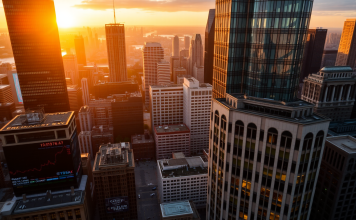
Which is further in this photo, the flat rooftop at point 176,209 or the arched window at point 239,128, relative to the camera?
the flat rooftop at point 176,209

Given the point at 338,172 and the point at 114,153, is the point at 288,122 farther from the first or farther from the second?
the point at 114,153

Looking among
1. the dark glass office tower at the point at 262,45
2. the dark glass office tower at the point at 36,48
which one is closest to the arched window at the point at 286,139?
the dark glass office tower at the point at 262,45

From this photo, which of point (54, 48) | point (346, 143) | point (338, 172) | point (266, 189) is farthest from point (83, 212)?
point (54, 48)

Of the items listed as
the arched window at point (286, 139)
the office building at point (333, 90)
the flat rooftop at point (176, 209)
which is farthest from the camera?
the office building at point (333, 90)

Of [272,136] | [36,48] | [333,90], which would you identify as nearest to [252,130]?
[272,136]

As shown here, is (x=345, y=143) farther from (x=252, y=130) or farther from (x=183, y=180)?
(x=183, y=180)

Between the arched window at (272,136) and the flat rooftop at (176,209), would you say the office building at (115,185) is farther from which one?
the arched window at (272,136)
